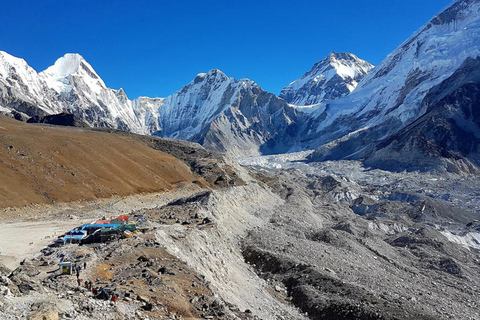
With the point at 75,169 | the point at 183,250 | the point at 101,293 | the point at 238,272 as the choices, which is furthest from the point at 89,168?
the point at 101,293

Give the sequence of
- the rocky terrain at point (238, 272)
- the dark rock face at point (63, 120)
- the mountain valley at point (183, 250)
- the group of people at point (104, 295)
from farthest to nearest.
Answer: the dark rock face at point (63, 120)
the mountain valley at point (183, 250)
the rocky terrain at point (238, 272)
the group of people at point (104, 295)

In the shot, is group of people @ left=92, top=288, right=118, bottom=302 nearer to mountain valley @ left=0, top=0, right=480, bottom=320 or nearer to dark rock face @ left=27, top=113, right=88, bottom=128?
mountain valley @ left=0, top=0, right=480, bottom=320

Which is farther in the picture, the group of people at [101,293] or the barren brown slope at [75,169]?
the barren brown slope at [75,169]

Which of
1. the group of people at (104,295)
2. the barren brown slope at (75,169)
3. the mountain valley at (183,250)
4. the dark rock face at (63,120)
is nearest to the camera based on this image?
the group of people at (104,295)

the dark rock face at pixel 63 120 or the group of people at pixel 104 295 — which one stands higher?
the dark rock face at pixel 63 120

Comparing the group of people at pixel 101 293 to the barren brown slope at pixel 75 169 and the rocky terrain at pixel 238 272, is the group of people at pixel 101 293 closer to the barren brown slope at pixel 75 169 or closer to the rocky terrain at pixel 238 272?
the rocky terrain at pixel 238 272

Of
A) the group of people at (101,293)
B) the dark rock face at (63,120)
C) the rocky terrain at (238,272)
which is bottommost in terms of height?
the group of people at (101,293)

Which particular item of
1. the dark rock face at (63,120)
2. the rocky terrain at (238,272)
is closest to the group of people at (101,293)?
the rocky terrain at (238,272)

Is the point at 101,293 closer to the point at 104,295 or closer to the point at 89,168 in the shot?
the point at 104,295

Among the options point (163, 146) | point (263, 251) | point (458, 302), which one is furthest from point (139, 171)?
point (458, 302)

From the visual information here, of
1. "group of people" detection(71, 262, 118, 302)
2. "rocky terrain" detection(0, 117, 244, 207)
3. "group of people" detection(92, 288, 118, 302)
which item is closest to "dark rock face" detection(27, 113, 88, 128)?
"rocky terrain" detection(0, 117, 244, 207)
